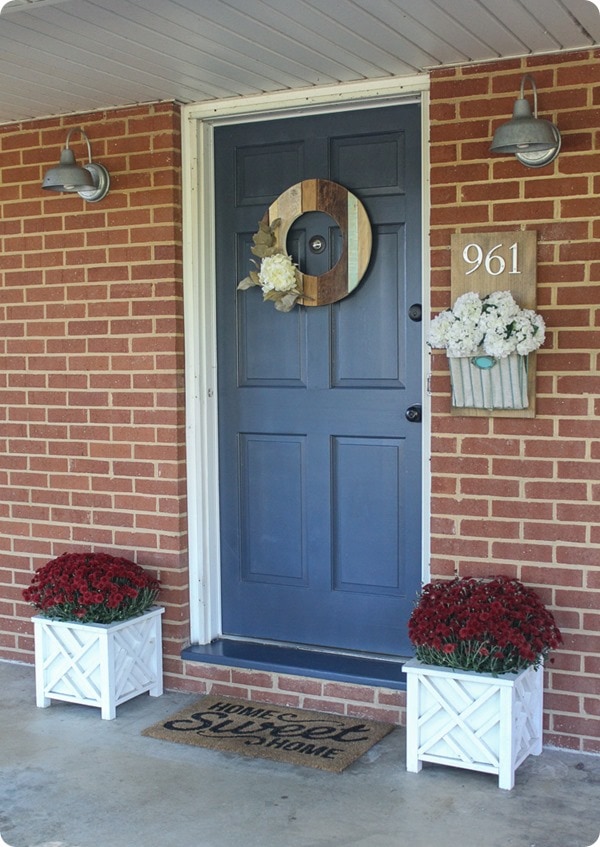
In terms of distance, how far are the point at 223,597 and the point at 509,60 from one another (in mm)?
2433

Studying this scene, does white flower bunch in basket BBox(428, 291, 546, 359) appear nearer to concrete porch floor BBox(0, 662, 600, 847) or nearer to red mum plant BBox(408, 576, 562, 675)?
red mum plant BBox(408, 576, 562, 675)

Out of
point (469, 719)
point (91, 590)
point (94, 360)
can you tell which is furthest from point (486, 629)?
point (94, 360)

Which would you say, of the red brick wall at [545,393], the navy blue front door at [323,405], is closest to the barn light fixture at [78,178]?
the navy blue front door at [323,405]

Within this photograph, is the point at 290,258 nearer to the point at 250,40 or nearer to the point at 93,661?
the point at 250,40

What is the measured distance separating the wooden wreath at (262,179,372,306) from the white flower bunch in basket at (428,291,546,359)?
1.93ft

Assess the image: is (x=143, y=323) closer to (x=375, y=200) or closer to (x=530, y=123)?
(x=375, y=200)

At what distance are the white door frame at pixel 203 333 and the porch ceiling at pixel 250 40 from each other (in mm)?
108

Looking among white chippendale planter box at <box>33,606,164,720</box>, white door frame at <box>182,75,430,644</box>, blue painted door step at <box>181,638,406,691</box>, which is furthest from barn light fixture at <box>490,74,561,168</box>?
white chippendale planter box at <box>33,606,164,720</box>

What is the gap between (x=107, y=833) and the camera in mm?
2930

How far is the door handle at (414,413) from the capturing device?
382 centimetres

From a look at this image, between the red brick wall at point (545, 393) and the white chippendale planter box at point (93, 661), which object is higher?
the red brick wall at point (545, 393)

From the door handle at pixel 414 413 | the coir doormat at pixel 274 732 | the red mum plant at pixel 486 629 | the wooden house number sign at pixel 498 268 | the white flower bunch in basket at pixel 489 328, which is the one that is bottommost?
the coir doormat at pixel 274 732

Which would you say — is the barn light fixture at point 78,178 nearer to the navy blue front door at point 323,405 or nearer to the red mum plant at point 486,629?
the navy blue front door at point 323,405

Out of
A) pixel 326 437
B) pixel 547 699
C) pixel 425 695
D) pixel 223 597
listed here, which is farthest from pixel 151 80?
pixel 547 699
